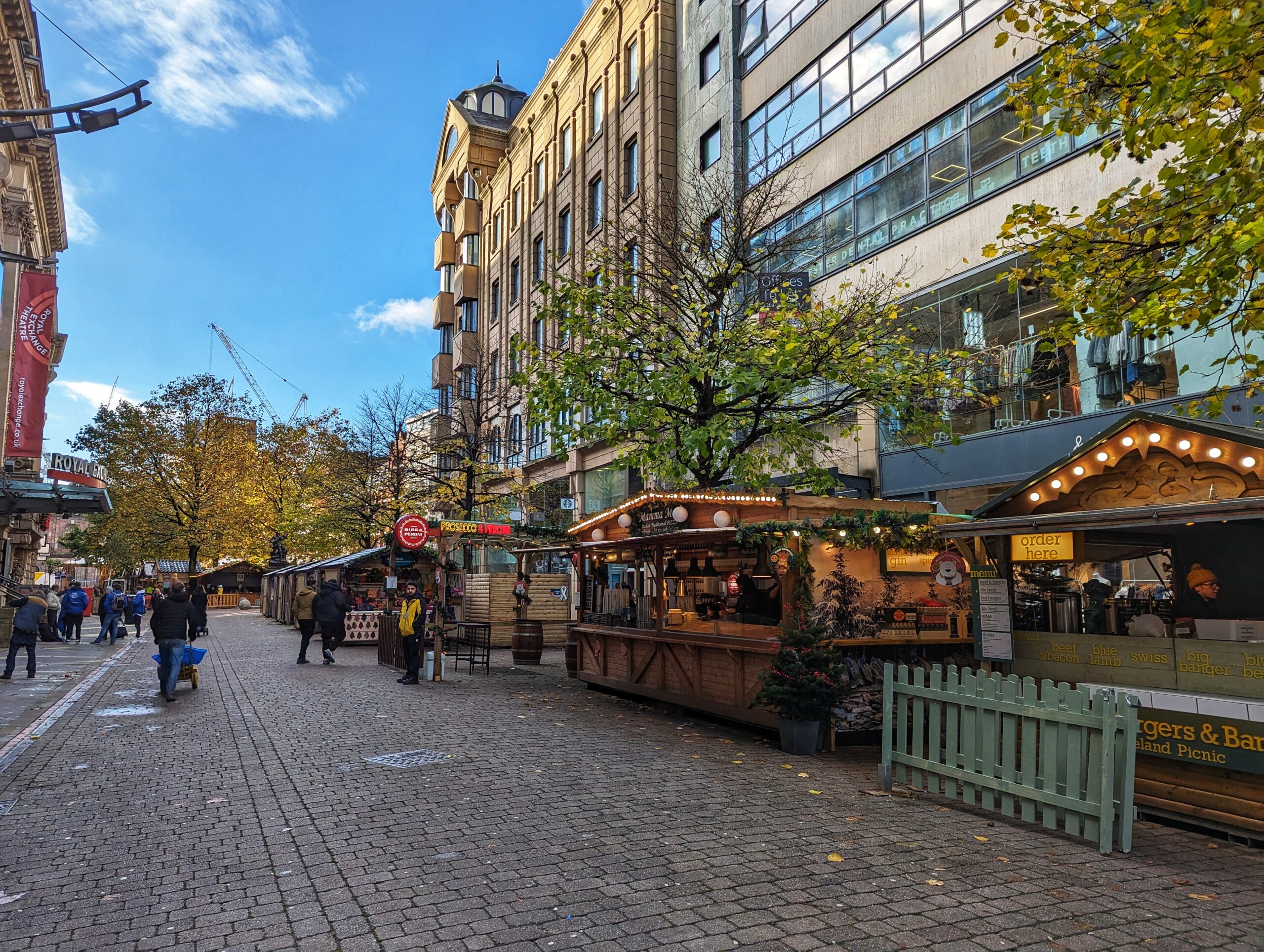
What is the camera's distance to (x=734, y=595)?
12.7 meters

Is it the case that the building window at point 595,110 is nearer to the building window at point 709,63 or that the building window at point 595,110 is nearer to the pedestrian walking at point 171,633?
the building window at point 709,63

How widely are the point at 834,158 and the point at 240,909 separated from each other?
20909 mm

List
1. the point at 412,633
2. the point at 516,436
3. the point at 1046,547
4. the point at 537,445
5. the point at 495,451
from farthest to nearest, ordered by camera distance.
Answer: the point at 516,436
the point at 495,451
the point at 537,445
the point at 412,633
the point at 1046,547

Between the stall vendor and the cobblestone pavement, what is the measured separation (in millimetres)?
2061

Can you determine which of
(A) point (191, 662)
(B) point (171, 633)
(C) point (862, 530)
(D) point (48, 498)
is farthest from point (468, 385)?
(C) point (862, 530)

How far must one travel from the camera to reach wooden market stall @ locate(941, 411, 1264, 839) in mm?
6598

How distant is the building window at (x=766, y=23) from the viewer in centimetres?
2366

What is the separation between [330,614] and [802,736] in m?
13.8

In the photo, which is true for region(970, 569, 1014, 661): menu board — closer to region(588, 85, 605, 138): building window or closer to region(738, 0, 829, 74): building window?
region(738, 0, 829, 74): building window

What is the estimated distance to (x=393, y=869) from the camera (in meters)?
5.43

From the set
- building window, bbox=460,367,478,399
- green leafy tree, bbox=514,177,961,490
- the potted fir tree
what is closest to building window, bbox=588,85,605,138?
building window, bbox=460,367,478,399

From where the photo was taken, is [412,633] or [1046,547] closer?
[1046,547]

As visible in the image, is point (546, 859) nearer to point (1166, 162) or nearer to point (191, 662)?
point (1166, 162)

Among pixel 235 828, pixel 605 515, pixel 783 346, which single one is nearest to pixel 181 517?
pixel 605 515
